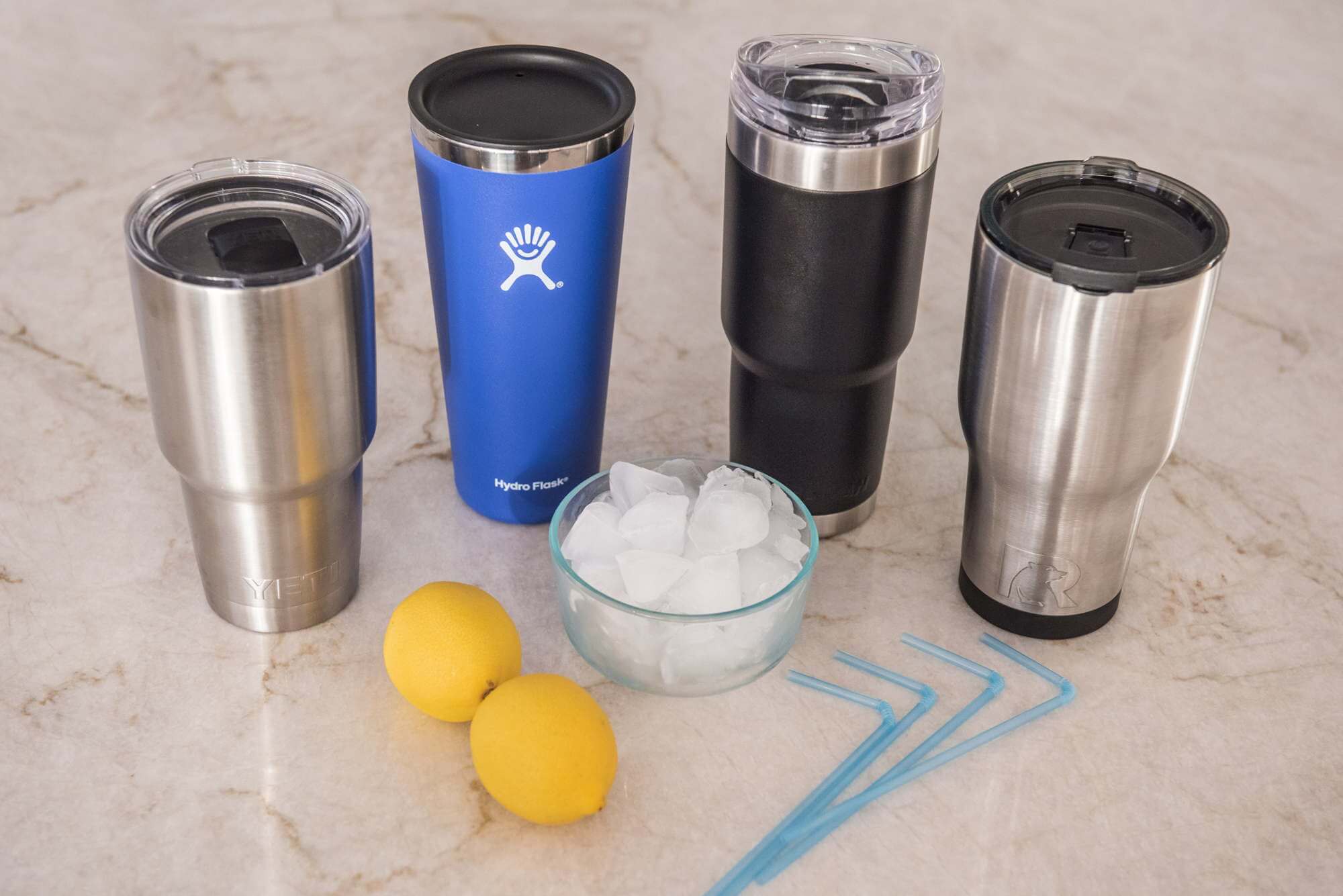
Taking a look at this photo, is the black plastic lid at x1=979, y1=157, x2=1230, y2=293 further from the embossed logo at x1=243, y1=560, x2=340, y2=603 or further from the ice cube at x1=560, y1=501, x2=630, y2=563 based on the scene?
the embossed logo at x1=243, y1=560, x2=340, y2=603

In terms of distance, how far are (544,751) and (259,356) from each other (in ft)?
1.18

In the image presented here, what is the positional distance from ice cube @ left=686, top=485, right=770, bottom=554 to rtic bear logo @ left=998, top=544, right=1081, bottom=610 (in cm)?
22

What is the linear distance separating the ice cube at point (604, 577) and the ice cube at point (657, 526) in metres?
0.03

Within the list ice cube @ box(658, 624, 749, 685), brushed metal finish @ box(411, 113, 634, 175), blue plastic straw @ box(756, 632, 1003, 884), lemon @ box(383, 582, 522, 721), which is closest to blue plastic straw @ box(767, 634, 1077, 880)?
blue plastic straw @ box(756, 632, 1003, 884)

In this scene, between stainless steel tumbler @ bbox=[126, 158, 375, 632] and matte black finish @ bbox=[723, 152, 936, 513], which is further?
matte black finish @ bbox=[723, 152, 936, 513]

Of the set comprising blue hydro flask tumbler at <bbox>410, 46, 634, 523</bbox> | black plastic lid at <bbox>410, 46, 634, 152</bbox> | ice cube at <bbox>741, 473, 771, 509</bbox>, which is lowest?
ice cube at <bbox>741, 473, 771, 509</bbox>

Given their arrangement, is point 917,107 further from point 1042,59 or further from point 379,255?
point 1042,59

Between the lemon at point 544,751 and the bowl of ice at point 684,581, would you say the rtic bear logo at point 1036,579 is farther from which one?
the lemon at point 544,751

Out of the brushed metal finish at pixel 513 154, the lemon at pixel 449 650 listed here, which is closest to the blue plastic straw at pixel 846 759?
the lemon at pixel 449 650

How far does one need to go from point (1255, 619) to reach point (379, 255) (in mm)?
1082

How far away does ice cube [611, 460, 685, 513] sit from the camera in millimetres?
1254

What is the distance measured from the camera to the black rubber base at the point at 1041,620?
1.27 meters

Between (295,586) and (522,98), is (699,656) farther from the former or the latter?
(522,98)

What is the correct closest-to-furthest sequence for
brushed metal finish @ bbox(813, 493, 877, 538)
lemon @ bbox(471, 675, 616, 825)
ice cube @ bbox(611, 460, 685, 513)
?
lemon @ bbox(471, 675, 616, 825) → ice cube @ bbox(611, 460, 685, 513) → brushed metal finish @ bbox(813, 493, 877, 538)
